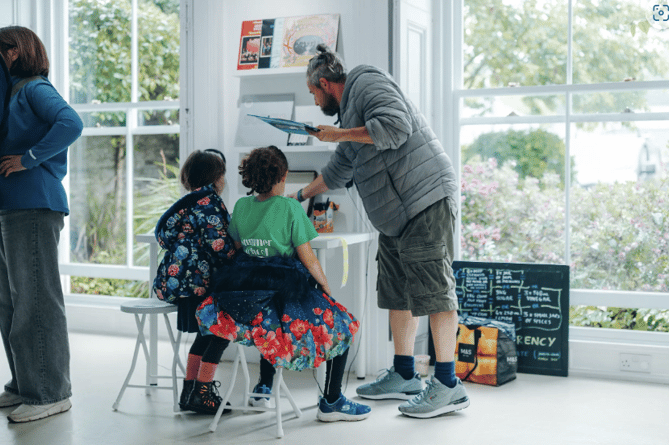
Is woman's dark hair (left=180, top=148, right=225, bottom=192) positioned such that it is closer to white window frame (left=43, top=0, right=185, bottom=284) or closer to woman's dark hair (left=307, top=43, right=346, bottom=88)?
woman's dark hair (left=307, top=43, right=346, bottom=88)

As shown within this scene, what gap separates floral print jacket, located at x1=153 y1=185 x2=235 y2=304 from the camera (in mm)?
2709

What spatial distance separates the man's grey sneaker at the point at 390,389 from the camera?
308 centimetres

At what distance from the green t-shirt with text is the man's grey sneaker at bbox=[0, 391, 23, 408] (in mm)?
1203

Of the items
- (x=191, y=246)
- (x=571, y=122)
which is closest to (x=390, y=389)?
(x=191, y=246)

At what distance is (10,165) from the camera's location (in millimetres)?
2623

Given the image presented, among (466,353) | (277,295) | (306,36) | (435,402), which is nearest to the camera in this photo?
(277,295)

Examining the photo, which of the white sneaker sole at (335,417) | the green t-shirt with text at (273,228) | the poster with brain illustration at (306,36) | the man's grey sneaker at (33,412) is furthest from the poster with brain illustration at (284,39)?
the man's grey sneaker at (33,412)

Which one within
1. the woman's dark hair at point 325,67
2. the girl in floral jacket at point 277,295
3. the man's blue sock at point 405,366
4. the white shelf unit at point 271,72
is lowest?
the man's blue sock at point 405,366

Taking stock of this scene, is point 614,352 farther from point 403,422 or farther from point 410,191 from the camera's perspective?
point 410,191

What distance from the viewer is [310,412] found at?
2.87m

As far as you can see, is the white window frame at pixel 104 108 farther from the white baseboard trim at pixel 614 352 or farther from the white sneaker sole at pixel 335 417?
the white baseboard trim at pixel 614 352

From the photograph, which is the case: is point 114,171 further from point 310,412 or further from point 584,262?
point 584,262

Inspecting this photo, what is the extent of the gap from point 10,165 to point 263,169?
95cm

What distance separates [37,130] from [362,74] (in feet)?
4.23
